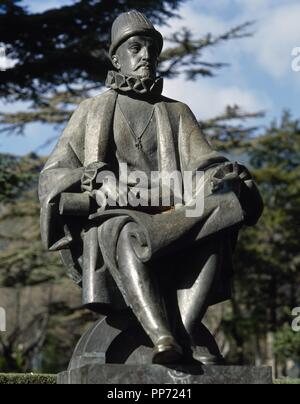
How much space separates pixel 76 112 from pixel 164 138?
29.5 inches

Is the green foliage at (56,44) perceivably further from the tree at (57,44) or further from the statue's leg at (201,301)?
the statue's leg at (201,301)

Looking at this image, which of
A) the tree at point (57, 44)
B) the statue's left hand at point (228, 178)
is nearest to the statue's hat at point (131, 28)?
the statue's left hand at point (228, 178)

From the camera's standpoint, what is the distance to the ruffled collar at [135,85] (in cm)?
679

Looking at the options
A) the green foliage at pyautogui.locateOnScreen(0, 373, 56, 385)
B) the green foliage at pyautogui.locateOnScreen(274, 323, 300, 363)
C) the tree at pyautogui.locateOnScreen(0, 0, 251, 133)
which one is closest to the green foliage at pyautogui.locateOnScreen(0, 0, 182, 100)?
the tree at pyautogui.locateOnScreen(0, 0, 251, 133)

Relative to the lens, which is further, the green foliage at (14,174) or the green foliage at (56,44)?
the green foliage at (14,174)

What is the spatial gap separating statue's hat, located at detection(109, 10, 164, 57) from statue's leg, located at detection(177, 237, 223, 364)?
1897 mm

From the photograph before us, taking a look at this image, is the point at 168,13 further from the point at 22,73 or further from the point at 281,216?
the point at 281,216

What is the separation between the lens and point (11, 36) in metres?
15.4

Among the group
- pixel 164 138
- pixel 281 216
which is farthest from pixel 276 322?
pixel 164 138

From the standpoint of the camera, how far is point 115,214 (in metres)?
6.01

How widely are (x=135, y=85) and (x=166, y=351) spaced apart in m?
2.34

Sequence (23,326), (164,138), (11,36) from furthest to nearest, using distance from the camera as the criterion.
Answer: (23,326)
(11,36)
(164,138)

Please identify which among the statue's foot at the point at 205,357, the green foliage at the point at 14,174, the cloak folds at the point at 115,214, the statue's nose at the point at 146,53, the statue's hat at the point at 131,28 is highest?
the green foliage at the point at 14,174

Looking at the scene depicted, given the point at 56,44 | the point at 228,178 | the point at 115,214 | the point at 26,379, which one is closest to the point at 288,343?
the point at 56,44
